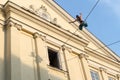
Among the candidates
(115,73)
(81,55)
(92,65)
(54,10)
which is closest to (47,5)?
(54,10)

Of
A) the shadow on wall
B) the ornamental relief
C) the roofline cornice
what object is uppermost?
the ornamental relief

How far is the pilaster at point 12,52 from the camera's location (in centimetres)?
1270

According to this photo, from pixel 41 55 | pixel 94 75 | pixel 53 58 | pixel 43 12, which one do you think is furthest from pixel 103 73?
pixel 41 55

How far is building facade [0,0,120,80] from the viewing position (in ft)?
44.4

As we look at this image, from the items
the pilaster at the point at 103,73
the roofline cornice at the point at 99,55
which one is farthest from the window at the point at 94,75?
the roofline cornice at the point at 99,55

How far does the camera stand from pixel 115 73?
2053 cm

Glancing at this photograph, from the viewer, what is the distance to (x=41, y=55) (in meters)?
14.6

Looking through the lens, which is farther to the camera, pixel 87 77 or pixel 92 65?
pixel 92 65

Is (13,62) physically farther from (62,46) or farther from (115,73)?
(115,73)

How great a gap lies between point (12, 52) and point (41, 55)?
185cm

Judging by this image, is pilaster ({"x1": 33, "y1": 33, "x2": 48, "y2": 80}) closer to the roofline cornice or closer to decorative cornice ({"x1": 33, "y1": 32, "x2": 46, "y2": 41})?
decorative cornice ({"x1": 33, "y1": 32, "x2": 46, "y2": 41})

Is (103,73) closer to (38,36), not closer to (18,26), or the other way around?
(38,36)

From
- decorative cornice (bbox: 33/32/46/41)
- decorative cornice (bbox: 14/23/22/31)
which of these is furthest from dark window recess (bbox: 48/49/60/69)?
decorative cornice (bbox: 14/23/22/31)

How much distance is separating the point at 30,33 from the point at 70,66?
2981mm
